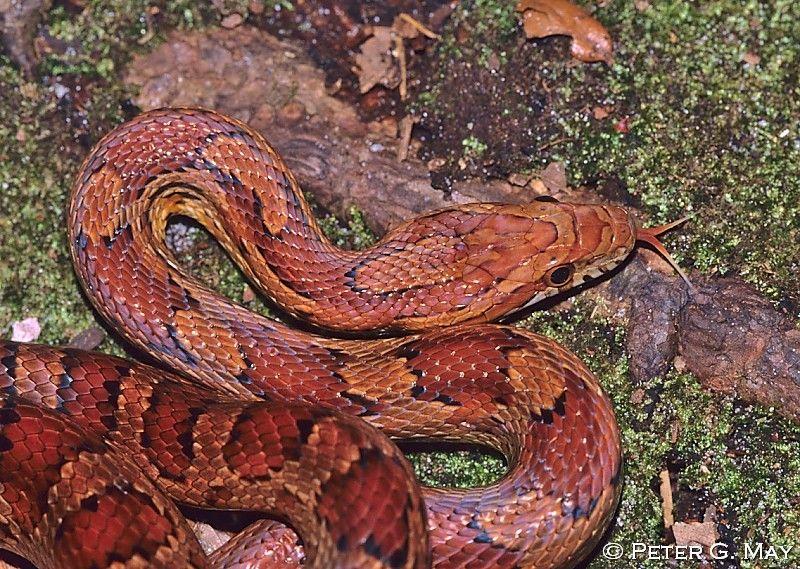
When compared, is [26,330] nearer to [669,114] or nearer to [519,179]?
[519,179]

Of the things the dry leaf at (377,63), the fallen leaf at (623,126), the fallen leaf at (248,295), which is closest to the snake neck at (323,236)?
the fallen leaf at (248,295)

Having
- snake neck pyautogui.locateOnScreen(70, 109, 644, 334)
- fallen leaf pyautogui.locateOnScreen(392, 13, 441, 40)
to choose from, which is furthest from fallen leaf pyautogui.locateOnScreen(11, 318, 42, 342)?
fallen leaf pyautogui.locateOnScreen(392, 13, 441, 40)

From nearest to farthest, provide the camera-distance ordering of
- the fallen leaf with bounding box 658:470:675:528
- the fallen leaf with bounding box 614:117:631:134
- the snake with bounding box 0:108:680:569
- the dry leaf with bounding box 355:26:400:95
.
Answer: the snake with bounding box 0:108:680:569 < the fallen leaf with bounding box 658:470:675:528 < the fallen leaf with bounding box 614:117:631:134 < the dry leaf with bounding box 355:26:400:95

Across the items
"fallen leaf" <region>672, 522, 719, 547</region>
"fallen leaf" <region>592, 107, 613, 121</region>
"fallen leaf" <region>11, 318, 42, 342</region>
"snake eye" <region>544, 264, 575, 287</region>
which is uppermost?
"fallen leaf" <region>592, 107, 613, 121</region>

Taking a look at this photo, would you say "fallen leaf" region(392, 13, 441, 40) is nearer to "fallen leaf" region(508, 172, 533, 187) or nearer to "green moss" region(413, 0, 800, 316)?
"green moss" region(413, 0, 800, 316)

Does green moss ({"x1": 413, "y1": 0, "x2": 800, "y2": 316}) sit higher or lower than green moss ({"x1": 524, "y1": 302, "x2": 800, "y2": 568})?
higher

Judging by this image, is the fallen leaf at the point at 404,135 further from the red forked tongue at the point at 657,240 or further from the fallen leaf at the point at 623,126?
the red forked tongue at the point at 657,240

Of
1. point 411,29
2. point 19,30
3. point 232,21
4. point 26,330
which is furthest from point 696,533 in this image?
point 19,30
